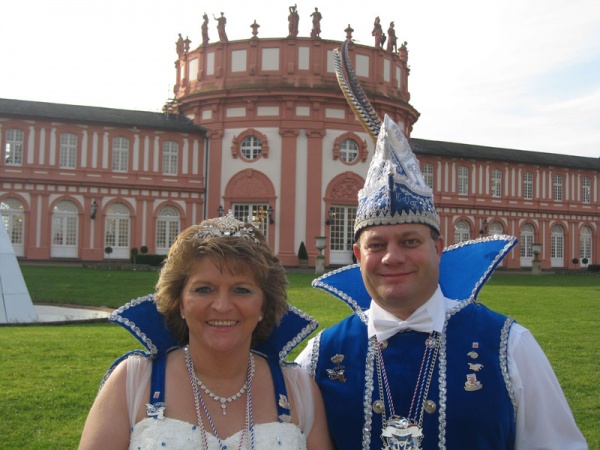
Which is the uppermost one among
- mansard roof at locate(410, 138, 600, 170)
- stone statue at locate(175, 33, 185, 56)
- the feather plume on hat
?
stone statue at locate(175, 33, 185, 56)

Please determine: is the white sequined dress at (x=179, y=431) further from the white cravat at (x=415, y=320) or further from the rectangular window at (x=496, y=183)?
the rectangular window at (x=496, y=183)

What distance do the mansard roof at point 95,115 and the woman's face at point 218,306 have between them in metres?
33.8

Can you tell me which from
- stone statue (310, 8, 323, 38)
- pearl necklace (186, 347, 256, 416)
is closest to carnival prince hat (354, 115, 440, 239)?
pearl necklace (186, 347, 256, 416)

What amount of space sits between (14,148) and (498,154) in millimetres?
29030

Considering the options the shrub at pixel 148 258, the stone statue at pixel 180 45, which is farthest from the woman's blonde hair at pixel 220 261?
the stone statue at pixel 180 45

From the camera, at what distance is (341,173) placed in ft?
114

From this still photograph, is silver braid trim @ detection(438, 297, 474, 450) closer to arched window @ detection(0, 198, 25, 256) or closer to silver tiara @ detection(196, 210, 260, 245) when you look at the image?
silver tiara @ detection(196, 210, 260, 245)

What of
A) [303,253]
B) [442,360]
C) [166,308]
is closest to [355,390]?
[442,360]

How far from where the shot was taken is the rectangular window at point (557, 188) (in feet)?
150

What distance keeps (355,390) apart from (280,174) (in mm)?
31541

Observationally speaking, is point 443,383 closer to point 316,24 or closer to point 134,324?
point 134,324

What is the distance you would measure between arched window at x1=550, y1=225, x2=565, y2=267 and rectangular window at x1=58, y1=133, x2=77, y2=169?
99.2ft

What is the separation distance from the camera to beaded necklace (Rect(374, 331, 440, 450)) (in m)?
2.67

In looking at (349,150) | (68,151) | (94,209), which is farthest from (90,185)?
(349,150)
